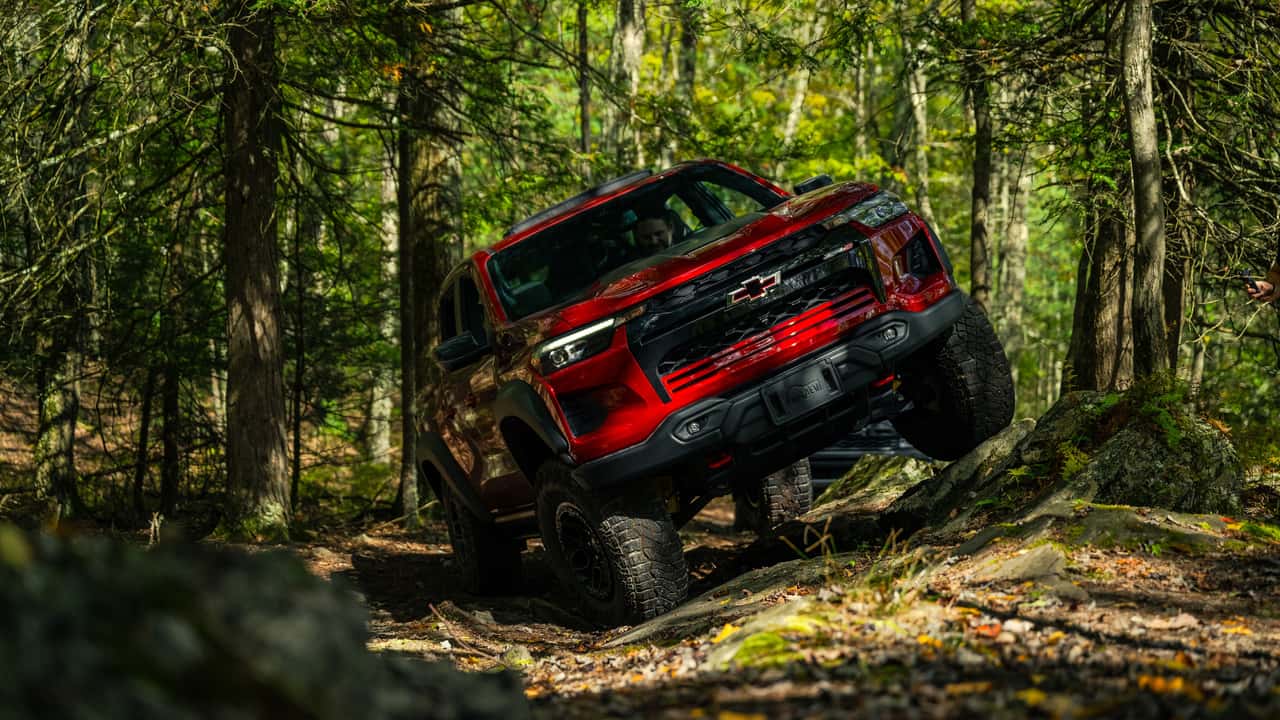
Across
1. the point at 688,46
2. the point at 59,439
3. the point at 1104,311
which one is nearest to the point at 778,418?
the point at 1104,311

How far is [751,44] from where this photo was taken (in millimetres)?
10711

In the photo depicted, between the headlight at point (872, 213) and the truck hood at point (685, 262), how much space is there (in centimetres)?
5

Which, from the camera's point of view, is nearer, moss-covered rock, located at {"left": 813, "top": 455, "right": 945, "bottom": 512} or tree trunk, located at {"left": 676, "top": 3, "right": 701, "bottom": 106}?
moss-covered rock, located at {"left": 813, "top": 455, "right": 945, "bottom": 512}

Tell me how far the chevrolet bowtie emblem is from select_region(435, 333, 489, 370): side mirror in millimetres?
1721

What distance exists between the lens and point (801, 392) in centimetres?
575

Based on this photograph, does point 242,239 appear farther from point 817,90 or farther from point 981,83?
point 817,90

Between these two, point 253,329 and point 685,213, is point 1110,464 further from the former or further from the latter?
point 253,329

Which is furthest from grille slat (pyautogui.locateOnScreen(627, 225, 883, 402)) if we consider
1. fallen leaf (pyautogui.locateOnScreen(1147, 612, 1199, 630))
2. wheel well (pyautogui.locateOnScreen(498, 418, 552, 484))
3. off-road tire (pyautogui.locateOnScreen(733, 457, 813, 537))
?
off-road tire (pyautogui.locateOnScreen(733, 457, 813, 537))

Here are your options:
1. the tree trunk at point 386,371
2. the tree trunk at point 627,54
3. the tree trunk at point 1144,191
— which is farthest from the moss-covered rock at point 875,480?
the tree trunk at point 627,54

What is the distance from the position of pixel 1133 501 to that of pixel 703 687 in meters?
3.29

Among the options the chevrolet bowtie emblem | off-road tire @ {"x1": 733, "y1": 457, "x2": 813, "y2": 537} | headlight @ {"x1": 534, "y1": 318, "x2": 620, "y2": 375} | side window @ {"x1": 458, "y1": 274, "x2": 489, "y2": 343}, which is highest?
side window @ {"x1": 458, "y1": 274, "x2": 489, "y2": 343}

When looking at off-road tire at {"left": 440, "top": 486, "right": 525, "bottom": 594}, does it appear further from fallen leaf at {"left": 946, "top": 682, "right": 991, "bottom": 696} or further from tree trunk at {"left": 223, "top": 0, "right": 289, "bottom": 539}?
fallen leaf at {"left": 946, "top": 682, "right": 991, "bottom": 696}

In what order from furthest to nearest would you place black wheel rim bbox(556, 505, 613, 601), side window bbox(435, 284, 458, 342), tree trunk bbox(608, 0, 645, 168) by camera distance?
tree trunk bbox(608, 0, 645, 168) → side window bbox(435, 284, 458, 342) → black wheel rim bbox(556, 505, 613, 601)

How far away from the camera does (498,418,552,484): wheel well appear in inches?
255
